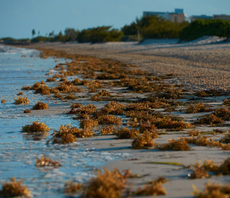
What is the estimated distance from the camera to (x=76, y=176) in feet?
14.1

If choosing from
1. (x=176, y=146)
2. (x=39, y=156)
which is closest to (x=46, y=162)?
(x=39, y=156)

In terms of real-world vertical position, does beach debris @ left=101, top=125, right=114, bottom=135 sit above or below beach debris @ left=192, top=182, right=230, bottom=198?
below

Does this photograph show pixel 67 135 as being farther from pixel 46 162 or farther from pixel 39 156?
pixel 46 162

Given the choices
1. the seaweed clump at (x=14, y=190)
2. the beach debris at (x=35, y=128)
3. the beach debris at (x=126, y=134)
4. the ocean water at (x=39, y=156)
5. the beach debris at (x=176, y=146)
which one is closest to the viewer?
the seaweed clump at (x=14, y=190)

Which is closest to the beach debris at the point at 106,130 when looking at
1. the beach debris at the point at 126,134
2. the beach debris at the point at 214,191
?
the beach debris at the point at 126,134

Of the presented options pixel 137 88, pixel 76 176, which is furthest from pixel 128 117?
pixel 137 88

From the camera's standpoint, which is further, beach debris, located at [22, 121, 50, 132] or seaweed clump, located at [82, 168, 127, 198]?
beach debris, located at [22, 121, 50, 132]

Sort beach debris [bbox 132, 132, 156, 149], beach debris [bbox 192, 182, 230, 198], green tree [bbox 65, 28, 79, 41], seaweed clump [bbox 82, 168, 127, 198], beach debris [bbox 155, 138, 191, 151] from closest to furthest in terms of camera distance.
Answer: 1. beach debris [bbox 192, 182, 230, 198]
2. seaweed clump [bbox 82, 168, 127, 198]
3. beach debris [bbox 155, 138, 191, 151]
4. beach debris [bbox 132, 132, 156, 149]
5. green tree [bbox 65, 28, 79, 41]

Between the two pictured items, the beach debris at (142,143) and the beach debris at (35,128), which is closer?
the beach debris at (142,143)

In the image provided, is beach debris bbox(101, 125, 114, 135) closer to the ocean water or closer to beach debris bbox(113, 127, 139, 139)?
beach debris bbox(113, 127, 139, 139)

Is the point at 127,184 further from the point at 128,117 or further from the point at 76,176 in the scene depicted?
the point at 128,117

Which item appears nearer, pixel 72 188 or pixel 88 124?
pixel 72 188

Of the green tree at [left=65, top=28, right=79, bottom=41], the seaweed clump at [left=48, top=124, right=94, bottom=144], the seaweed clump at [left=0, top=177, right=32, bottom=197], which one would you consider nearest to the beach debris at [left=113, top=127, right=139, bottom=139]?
the seaweed clump at [left=48, top=124, right=94, bottom=144]

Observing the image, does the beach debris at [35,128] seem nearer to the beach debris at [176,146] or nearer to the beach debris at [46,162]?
the beach debris at [46,162]
